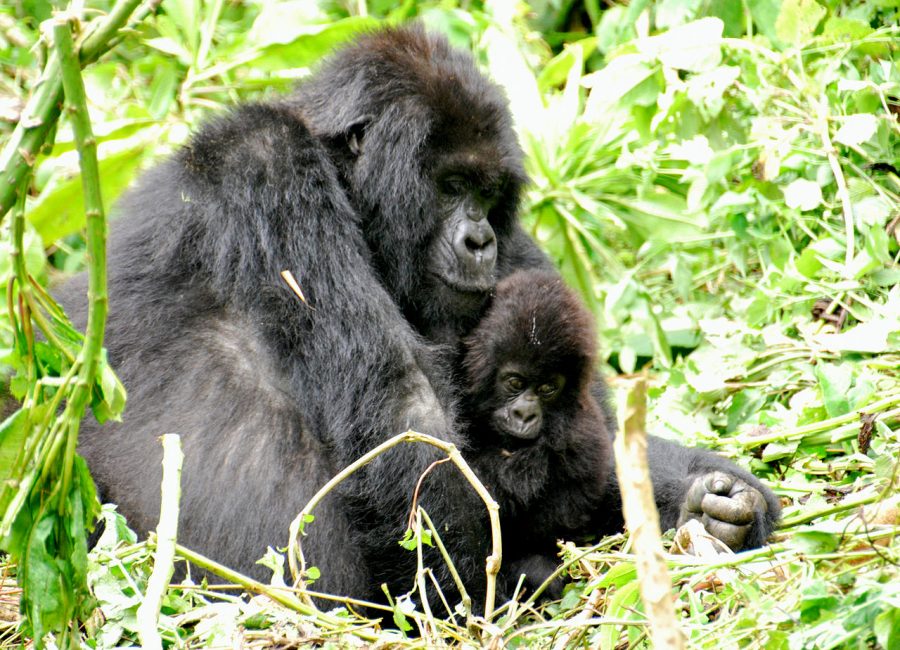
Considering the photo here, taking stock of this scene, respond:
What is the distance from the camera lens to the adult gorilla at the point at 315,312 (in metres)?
2.77

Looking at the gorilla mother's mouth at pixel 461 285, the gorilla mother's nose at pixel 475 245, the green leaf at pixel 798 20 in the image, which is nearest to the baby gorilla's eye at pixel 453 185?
the gorilla mother's nose at pixel 475 245

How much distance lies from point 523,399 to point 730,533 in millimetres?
649

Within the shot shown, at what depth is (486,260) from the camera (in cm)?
317

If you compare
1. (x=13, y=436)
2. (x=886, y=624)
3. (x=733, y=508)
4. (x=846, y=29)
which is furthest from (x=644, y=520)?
(x=846, y=29)

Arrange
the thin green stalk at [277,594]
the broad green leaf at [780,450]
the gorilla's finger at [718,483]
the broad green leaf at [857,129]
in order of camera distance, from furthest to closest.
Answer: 1. the broad green leaf at [857,129]
2. the broad green leaf at [780,450]
3. the gorilla's finger at [718,483]
4. the thin green stalk at [277,594]

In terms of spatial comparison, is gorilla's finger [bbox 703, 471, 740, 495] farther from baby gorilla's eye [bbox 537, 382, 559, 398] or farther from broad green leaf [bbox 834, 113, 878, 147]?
broad green leaf [bbox 834, 113, 878, 147]

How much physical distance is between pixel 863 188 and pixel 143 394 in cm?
254

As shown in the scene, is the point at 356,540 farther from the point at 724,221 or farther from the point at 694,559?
the point at 724,221

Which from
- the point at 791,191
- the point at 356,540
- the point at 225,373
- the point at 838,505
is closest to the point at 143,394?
the point at 225,373

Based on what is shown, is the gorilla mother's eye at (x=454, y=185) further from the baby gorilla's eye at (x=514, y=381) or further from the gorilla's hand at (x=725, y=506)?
the gorilla's hand at (x=725, y=506)

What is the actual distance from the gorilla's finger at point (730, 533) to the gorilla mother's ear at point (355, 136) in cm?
143

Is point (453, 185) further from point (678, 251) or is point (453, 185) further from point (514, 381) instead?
point (678, 251)

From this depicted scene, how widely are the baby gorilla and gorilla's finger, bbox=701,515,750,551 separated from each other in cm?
35

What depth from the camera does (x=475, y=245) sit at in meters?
3.17
